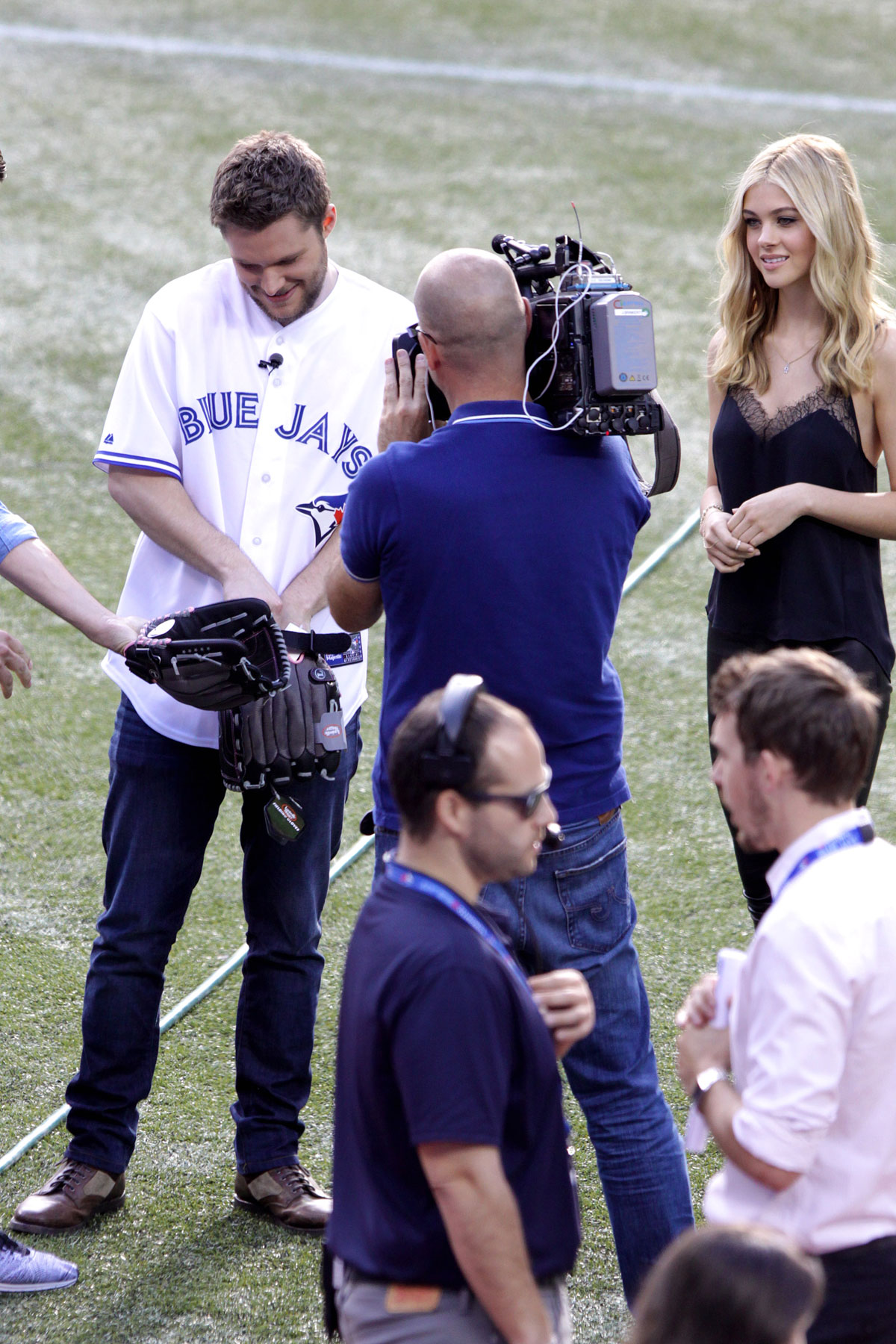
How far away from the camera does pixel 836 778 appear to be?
6.41 feet

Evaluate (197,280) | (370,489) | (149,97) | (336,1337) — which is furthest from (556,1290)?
(149,97)

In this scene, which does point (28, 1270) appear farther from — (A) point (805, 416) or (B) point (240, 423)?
(A) point (805, 416)

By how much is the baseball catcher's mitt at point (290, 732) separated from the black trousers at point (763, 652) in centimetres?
77

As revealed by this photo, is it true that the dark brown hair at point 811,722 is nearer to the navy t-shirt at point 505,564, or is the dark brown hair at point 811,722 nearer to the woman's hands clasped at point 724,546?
the navy t-shirt at point 505,564

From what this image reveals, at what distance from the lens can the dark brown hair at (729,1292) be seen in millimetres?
1507

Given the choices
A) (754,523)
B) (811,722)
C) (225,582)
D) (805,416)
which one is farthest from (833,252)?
(811,722)

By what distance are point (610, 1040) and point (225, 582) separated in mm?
1208

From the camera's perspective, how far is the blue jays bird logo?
10.6 ft

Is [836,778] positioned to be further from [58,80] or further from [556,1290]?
[58,80]

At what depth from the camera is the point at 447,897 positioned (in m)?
1.92

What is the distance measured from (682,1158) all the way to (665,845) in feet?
6.93

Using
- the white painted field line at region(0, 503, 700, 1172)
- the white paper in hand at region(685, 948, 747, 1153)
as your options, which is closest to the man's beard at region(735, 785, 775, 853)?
the white paper in hand at region(685, 948, 747, 1153)

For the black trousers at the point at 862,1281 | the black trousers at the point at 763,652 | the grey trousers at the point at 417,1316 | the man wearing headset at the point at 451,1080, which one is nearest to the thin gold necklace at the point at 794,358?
the black trousers at the point at 763,652

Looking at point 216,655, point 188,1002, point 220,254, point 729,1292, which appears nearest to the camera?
point 729,1292
